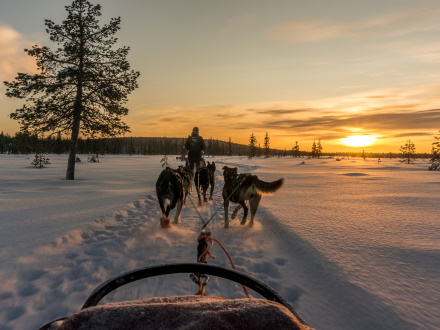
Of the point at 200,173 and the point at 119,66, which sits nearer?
the point at 200,173

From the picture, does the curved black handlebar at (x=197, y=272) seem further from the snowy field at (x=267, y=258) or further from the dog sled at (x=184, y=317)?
the snowy field at (x=267, y=258)

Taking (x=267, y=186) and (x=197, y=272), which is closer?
(x=197, y=272)

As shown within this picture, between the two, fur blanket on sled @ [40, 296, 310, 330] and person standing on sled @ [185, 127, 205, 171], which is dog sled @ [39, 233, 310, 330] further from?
person standing on sled @ [185, 127, 205, 171]

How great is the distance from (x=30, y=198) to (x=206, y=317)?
401 inches

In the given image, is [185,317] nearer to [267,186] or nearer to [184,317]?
[184,317]

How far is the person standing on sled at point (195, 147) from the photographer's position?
9.46 m

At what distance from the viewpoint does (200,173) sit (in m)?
9.16

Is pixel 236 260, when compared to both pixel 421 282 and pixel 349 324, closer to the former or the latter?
pixel 349 324

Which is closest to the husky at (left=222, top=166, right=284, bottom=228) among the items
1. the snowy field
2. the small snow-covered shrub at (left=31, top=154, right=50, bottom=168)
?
the snowy field

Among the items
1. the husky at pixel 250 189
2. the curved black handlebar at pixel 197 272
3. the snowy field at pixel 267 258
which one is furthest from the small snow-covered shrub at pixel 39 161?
the curved black handlebar at pixel 197 272

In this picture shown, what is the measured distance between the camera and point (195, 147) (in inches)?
376

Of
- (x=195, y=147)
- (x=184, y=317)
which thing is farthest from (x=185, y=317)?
(x=195, y=147)

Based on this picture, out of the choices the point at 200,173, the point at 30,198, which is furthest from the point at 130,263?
the point at 30,198

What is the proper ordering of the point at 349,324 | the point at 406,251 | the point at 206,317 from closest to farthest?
the point at 206,317 < the point at 349,324 < the point at 406,251
